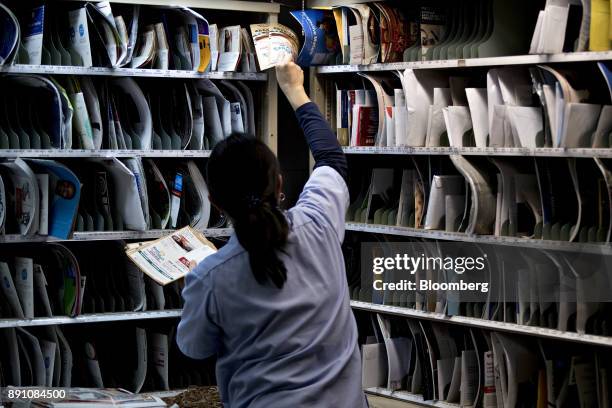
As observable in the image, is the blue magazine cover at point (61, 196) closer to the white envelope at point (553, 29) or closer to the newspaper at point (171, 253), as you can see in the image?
the newspaper at point (171, 253)

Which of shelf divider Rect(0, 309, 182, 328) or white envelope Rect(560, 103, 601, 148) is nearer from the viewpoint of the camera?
white envelope Rect(560, 103, 601, 148)

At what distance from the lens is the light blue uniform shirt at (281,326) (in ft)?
7.41

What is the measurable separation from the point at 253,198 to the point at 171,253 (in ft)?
6.24

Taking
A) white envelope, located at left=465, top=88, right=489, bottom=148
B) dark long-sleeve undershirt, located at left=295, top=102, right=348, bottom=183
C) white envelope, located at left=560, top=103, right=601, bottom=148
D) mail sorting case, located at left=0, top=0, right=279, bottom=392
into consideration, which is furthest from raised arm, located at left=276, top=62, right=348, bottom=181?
mail sorting case, located at left=0, top=0, right=279, bottom=392

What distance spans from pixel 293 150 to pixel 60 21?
1378 millimetres

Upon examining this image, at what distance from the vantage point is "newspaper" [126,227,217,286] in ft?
13.3

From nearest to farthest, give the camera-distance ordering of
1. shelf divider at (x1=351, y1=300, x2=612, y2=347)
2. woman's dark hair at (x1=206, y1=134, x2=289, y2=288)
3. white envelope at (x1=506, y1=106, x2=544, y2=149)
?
woman's dark hair at (x1=206, y1=134, x2=289, y2=288) → shelf divider at (x1=351, y1=300, x2=612, y2=347) → white envelope at (x1=506, y1=106, x2=544, y2=149)

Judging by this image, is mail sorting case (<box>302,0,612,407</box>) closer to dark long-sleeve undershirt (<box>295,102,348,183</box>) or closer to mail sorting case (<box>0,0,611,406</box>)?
mail sorting case (<box>0,0,611,406</box>)

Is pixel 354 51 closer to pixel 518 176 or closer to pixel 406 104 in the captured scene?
pixel 406 104

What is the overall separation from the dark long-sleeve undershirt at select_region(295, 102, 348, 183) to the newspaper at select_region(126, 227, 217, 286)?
59.6 inches

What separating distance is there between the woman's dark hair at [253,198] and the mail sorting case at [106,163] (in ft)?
6.92

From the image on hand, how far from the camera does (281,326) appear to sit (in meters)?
2.26

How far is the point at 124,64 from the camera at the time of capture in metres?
4.36

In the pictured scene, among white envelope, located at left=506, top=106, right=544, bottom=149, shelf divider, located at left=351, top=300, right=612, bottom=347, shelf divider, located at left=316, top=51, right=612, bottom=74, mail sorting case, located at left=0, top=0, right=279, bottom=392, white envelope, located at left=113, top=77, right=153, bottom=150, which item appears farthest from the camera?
white envelope, located at left=113, top=77, right=153, bottom=150
